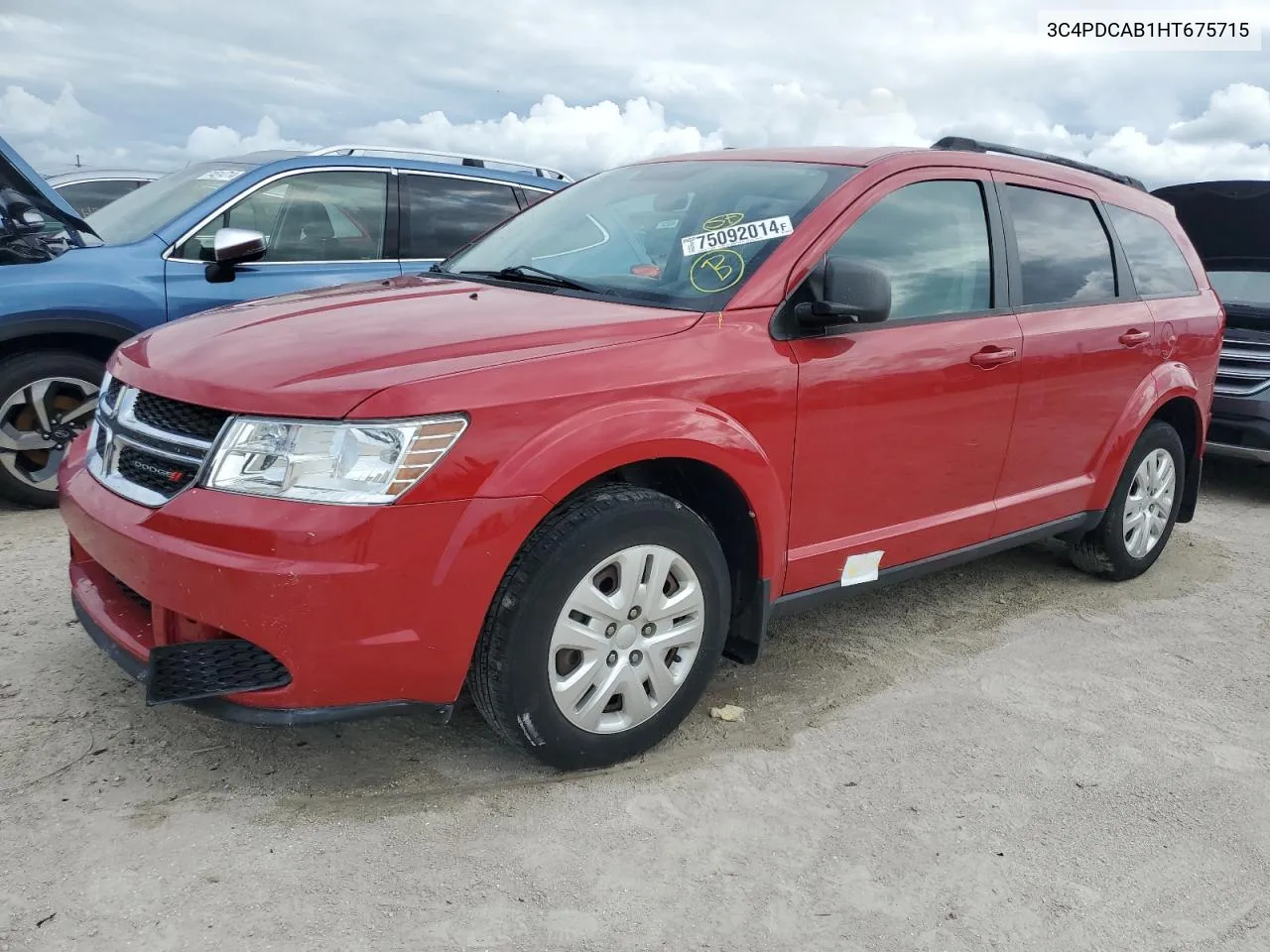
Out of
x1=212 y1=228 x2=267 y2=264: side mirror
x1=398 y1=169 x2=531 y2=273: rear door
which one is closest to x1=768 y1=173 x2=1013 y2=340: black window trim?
x1=212 y1=228 x2=267 y2=264: side mirror

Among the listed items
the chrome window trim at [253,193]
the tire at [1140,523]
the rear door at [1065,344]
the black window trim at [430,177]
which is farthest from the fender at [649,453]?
the chrome window trim at [253,193]

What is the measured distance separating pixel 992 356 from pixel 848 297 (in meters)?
0.94

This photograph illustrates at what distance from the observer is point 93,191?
31.0ft

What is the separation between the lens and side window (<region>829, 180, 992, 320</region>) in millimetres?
3410

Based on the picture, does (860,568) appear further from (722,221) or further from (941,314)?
(722,221)

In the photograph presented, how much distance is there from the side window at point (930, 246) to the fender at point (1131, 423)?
1.09m

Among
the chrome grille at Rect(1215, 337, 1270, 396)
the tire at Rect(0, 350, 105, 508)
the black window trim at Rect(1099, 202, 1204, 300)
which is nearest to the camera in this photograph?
the black window trim at Rect(1099, 202, 1204, 300)

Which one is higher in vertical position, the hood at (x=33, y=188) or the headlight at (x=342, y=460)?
the hood at (x=33, y=188)

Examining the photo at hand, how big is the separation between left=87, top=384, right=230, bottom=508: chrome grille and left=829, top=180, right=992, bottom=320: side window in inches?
75.3

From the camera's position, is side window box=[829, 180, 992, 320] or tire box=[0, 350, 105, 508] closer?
side window box=[829, 180, 992, 320]

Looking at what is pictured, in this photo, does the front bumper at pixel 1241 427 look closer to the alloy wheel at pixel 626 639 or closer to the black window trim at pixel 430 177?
the black window trim at pixel 430 177

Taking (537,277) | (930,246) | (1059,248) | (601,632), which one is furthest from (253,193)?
(1059,248)

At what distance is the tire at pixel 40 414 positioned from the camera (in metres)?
4.82

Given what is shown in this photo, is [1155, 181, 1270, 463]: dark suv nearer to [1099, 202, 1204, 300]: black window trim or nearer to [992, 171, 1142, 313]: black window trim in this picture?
[1099, 202, 1204, 300]: black window trim
